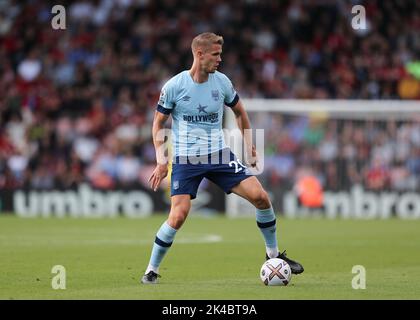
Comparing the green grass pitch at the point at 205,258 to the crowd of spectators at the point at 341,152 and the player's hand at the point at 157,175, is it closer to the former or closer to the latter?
the player's hand at the point at 157,175

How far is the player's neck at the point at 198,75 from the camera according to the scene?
10.5 metres

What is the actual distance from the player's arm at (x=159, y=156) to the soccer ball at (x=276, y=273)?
1.37m

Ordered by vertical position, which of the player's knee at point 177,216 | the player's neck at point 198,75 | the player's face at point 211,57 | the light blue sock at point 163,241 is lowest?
the light blue sock at point 163,241

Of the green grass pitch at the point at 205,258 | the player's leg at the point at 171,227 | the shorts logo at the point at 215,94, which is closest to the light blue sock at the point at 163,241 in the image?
the player's leg at the point at 171,227

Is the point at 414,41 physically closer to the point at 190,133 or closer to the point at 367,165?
the point at 367,165

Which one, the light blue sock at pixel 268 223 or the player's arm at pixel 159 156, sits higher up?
the player's arm at pixel 159 156

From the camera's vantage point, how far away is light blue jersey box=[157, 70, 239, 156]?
34.6ft

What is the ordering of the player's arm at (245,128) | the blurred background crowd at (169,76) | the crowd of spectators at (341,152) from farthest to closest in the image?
the blurred background crowd at (169,76), the crowd of spectators at (341,152), the player's arm at (245,128)

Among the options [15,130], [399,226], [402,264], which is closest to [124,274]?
[402,264]

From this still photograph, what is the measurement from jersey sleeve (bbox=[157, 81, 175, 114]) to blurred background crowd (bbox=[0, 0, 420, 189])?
13953 millimetres

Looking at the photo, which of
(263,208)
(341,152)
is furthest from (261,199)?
(341,152)

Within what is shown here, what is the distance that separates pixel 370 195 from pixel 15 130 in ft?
29.1

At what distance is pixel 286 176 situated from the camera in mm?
24453
